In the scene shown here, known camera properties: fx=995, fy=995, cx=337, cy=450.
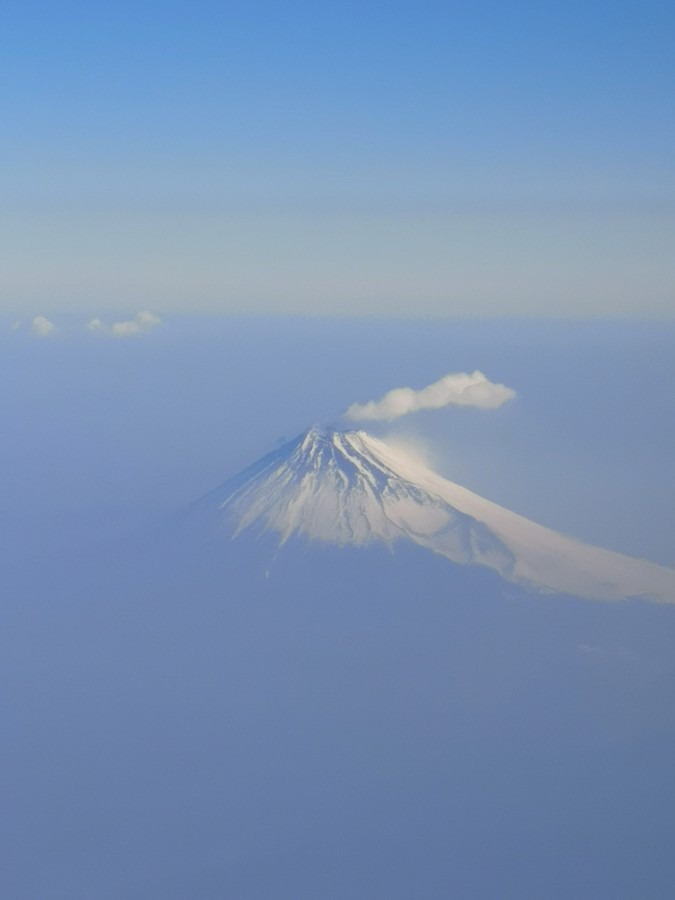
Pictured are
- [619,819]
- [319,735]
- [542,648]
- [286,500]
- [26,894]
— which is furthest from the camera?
[286,500]

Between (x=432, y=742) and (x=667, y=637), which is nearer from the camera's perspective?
(x=432, y=742)

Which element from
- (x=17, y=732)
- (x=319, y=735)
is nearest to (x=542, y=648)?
(x=319, y=735)

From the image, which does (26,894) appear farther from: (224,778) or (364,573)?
(364,573)

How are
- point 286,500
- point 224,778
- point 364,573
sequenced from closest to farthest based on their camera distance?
point 224,778 → point 364,573 → point 286,500

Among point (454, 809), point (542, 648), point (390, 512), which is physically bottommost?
point (454, 809)

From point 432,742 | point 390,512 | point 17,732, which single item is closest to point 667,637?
point 432,742

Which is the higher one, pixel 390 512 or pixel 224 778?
pixel 390 512
